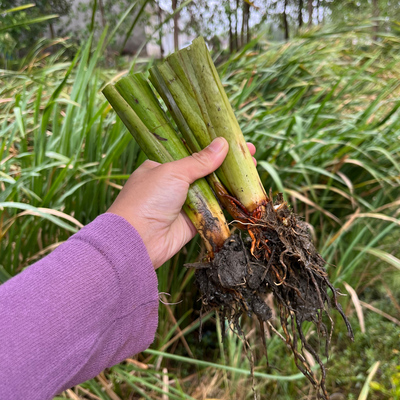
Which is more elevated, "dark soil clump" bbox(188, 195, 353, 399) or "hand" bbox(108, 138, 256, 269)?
"hand" bbox(108, 138, 256, 269)

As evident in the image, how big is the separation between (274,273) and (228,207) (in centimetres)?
24

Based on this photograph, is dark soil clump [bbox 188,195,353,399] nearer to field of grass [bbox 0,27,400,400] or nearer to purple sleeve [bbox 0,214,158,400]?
purple sleeve [bbox 0,214,158,400]

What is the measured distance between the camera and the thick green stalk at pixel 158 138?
929 millimetres

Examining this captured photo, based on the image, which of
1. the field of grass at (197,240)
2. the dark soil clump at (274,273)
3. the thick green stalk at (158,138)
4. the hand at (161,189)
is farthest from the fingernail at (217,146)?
the field of grass at (197,240)

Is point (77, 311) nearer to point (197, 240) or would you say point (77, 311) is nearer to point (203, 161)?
point (203, 161)

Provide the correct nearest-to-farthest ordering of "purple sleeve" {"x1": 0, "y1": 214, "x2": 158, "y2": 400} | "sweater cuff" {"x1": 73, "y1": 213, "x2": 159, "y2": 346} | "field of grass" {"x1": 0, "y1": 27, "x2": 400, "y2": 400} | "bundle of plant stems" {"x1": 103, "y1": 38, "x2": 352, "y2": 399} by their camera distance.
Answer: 1. "purple sleeve" {"x1": 0, "y1": 214, "x2": 158, "y2": 400}
2. "sweater cuff" {"x1": 73, "y1": 213, "x2": 159, "y2": 346}
3. "bundle of plant stems" {"x1": 103, "y1": 38, "x2": 352, "y2": 399}
4. "field of grass" {"x1": 0, "y1": 27, "x2": 400, "y2": 400}

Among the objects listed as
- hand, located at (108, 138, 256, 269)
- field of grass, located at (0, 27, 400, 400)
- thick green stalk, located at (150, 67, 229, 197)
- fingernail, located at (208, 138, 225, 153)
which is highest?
thick green stalk, located at (150, 67, 229, 197)

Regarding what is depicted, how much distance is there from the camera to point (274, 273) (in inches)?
37.4

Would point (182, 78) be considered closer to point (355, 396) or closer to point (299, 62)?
point (355, 396)

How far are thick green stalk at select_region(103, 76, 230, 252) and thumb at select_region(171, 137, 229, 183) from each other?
55 mm

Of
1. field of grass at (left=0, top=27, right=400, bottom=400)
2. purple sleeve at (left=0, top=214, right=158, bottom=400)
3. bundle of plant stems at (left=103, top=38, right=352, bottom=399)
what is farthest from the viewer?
field of grass at (left=0, top=27, right=400, bottom=400)

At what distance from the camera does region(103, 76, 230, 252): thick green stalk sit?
3.05ft

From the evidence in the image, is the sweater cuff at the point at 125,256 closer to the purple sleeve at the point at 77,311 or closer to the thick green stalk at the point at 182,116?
the purple sleeve at the point at 77,311

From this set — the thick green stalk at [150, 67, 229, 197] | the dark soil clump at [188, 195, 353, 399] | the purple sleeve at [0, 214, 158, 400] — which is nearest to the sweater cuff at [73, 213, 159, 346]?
the purple sleeve at [0, 214, 158, 400]
